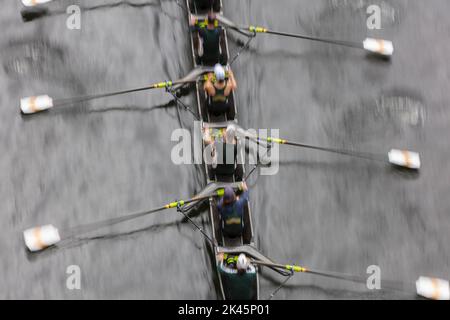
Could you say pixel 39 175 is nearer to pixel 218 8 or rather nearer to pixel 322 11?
pixel 218 8

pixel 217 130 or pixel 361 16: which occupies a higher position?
pixel 361 16

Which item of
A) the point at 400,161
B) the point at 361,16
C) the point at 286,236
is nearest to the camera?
the point at 286,236

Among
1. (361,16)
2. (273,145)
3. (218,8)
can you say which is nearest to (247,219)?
(273,145)

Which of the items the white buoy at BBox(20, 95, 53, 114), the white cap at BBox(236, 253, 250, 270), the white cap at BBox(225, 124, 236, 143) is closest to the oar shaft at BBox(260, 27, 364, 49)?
the white cap at BBox(225, 124, 236, 143)

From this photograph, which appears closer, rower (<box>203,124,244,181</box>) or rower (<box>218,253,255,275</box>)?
rower (<box>218,253,255,275</box>)

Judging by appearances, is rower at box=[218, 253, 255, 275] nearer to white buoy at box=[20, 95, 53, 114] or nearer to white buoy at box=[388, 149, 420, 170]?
white buoy at box=[388, 149, 420, 170]

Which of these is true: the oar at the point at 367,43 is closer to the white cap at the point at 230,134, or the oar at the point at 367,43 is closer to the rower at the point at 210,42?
the rower at the point at 210,42
